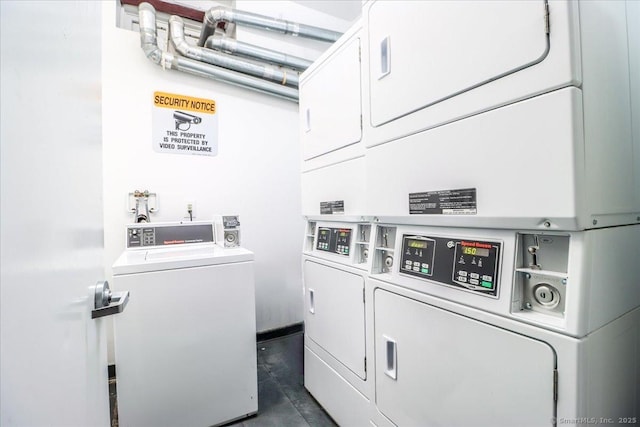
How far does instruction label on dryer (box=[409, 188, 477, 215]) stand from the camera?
0.85 metres

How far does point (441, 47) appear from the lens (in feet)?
2.99

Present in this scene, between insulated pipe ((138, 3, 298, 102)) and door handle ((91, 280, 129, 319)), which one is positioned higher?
insulated pipe ((138, 3, 298, 102))

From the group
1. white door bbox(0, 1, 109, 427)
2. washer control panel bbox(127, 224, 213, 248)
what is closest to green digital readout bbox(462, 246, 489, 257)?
white door bbox(0, 1, 109, 427)

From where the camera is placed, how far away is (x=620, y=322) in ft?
2.48

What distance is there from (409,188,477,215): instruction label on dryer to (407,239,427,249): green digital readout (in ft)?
0.35

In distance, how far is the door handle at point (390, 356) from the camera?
1.12 metres

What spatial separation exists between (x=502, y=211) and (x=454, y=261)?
222 mm

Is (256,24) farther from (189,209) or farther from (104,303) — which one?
(104,303)

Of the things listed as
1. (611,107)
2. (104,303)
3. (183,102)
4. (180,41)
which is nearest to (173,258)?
(104,303)

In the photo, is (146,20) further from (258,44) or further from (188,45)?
(258,44)

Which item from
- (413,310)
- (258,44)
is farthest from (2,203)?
(258,44)

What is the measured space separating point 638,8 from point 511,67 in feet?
1.77

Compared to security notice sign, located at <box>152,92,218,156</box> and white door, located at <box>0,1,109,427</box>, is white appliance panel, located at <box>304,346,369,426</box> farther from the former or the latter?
security notice sign, located at <box>152,92,218,156</box>

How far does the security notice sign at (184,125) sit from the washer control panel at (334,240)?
133 cm
